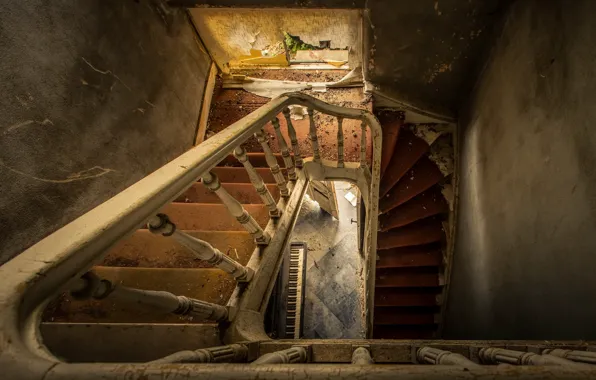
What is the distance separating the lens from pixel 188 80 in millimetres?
4242

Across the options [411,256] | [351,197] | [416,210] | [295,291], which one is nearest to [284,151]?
[416,210]

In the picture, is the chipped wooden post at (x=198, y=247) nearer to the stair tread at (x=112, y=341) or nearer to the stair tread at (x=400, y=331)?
the stair tread at (x=112, y=341)

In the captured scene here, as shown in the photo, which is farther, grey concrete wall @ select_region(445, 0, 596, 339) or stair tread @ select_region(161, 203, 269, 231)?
stair tread @ select_region(161, 203, 269, 231)

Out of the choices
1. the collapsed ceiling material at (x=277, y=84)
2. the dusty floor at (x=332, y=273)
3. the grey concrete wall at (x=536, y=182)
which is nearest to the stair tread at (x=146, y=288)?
the grey concrete wall at (x=536, y=182)

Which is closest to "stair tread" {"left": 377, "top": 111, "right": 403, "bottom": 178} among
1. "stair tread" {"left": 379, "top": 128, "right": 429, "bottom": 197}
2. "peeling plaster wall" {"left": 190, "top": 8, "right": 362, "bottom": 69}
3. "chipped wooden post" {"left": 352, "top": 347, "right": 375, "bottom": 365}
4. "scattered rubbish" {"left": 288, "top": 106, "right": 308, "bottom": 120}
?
"stair tread" {"left": 379, "top": 128, "right": 429, "bottom": 197}

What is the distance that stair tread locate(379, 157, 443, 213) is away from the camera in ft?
15.3

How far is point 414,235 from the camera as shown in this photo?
4840 mm

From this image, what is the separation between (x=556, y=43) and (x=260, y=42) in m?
3.35

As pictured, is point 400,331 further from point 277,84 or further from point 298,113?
point 277,84

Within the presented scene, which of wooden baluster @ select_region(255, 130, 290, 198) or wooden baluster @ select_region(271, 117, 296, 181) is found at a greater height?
wooden baluster @ select_region(271, 117, 296, 181)

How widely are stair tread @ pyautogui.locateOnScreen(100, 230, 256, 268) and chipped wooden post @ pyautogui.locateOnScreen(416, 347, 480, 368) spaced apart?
127 cm

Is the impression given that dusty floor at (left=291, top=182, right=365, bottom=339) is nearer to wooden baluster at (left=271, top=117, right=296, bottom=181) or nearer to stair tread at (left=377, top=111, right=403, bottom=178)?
stair tread at (left=377, top=111, right=403, bottom=178)

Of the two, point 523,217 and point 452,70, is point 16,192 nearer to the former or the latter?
point 523,217

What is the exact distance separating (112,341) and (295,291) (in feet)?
15.0
